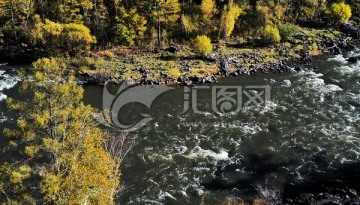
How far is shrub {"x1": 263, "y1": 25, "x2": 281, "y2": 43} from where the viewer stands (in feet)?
250

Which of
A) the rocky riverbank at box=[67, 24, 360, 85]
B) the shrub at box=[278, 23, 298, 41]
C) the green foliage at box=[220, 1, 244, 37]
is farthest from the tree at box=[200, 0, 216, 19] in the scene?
the shrub at box=[278, 23, 298, 41]

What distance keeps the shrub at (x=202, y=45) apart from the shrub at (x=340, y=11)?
84.8ft

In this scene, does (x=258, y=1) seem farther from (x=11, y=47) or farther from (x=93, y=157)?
(x=93, y=157)

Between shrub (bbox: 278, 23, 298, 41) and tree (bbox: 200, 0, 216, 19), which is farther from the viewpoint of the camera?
shrub (bbox: 278, 23, 298, 41)

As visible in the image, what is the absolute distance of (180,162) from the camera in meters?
47.4

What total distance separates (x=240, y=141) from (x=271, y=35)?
3106 cm

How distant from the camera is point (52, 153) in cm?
2773

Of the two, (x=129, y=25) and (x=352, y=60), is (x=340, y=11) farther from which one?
(x=129, y=25)

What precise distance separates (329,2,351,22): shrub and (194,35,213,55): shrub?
84.8ft

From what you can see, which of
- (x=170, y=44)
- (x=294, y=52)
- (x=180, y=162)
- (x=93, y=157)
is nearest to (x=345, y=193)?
(x=180, y=162)

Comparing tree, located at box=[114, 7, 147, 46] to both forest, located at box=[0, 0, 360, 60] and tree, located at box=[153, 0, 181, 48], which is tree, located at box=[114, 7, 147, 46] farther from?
tree, located at box=[153, 0, 181, 48]

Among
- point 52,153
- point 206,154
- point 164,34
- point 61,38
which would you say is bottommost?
point 206,154

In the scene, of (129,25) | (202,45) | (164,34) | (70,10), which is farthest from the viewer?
(164,34)

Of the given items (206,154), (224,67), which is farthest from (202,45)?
(206,154)
